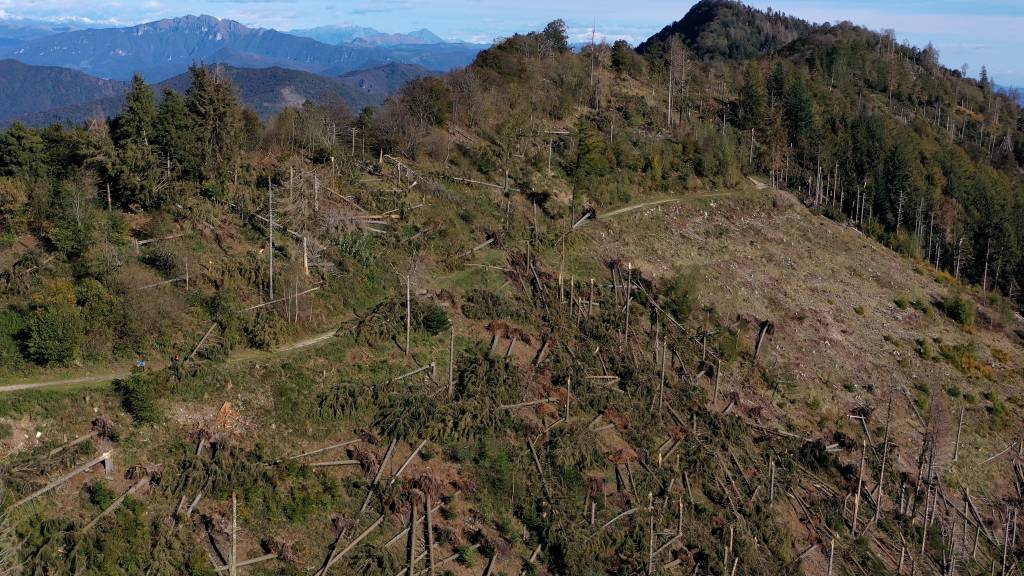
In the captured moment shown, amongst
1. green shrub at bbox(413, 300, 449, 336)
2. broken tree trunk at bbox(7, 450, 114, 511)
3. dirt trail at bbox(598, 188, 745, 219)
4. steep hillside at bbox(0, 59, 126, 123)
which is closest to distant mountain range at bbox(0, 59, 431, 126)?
steep hillside at bbox(0, 59, 126, 123)

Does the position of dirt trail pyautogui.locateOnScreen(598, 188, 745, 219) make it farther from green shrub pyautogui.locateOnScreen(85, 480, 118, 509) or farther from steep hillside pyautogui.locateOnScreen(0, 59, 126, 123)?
steep hillside pyautogui.locateOnScreen(0, 59, 126, 123)

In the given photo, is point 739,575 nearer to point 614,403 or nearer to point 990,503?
point 614,403

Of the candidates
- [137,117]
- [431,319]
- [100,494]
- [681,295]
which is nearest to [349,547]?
[100,494]

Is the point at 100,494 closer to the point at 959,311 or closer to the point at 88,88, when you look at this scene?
the point at 959,311

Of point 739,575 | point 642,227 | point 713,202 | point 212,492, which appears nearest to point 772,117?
point 713,202

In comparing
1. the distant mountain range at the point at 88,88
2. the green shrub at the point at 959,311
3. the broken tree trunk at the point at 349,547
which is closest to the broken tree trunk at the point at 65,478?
the broken tree trunk at the point at 349,547

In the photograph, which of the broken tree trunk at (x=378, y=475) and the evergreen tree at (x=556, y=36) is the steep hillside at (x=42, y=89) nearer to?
the evergreen tree at (x=556, y=36)
